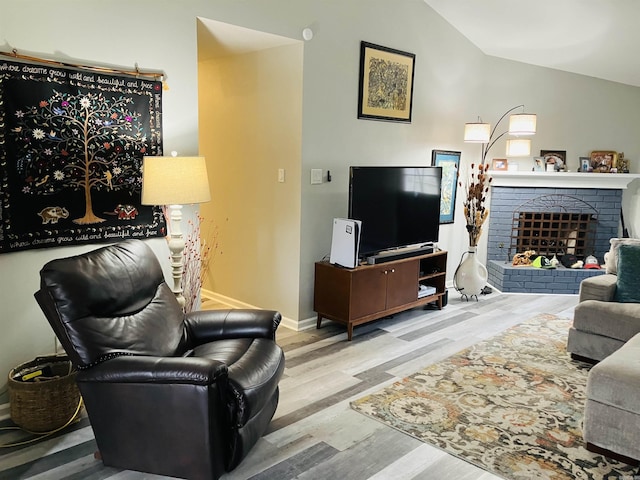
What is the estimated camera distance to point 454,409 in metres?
2.95

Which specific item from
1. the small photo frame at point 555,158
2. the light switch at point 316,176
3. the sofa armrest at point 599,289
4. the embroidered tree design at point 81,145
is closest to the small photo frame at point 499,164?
the small photo frame at point 555,158

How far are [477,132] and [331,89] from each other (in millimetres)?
1830

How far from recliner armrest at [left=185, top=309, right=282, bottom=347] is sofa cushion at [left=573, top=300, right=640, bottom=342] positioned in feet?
7.48

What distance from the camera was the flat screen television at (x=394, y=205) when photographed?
4.06 metres

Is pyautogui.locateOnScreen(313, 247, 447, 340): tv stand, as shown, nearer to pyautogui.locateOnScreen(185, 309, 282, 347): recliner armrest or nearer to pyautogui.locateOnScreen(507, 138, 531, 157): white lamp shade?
pyautogui.locateOnScreen(185, 309, 282, 347): recliner armrest

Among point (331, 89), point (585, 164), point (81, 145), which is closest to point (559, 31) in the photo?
point (585, 164)

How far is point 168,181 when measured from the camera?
2836mm

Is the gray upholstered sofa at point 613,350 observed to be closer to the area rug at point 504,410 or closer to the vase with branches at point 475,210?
the area rug at point 504,410

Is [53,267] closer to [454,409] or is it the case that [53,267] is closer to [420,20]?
[454,409]

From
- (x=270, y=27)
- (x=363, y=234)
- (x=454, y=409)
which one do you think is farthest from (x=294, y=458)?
(x=270, y=27)

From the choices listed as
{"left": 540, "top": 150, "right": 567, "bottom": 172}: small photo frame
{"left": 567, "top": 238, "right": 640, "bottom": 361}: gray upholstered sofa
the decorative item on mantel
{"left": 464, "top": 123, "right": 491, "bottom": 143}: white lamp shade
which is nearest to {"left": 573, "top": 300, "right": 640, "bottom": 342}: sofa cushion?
{"left": 567, "top": 238, "right": 640, "bottom": 361}: gray upholstered sofa

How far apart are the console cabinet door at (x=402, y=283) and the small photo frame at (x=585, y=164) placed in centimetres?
283

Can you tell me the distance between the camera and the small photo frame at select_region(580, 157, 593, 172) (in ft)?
19.5

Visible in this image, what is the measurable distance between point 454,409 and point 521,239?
143 inches
